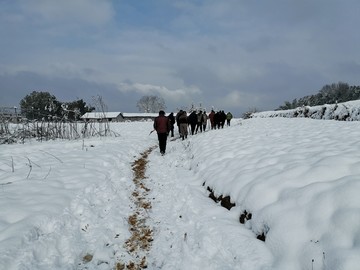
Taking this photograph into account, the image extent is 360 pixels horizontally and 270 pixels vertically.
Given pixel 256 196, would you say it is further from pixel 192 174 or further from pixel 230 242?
pixel 192 174

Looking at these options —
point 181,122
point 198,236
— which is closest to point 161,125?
point 181,122

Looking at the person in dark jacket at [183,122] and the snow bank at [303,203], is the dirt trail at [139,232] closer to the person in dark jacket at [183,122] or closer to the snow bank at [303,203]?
the snow bank at [303,203]

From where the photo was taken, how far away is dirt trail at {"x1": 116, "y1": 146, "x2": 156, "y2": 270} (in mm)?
3915

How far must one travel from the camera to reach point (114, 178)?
26.0 feet

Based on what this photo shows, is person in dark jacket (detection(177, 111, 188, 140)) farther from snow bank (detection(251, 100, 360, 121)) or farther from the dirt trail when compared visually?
snow bank (detection(251, 100, 360, 121))

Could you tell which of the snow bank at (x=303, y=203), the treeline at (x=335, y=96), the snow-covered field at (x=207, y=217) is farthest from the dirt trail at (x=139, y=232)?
the treeline at (x=335, y=96)

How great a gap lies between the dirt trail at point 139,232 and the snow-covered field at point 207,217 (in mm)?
104

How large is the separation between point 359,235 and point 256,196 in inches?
71.0

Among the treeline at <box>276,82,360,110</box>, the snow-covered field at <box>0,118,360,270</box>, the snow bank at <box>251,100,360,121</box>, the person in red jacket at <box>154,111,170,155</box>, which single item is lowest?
the snow-covered field at <box>0,118,360,270</box>

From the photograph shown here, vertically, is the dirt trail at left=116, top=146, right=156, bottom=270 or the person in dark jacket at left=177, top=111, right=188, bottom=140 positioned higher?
the person in dark jacket at left=177, top=111, right=188, bottom=140

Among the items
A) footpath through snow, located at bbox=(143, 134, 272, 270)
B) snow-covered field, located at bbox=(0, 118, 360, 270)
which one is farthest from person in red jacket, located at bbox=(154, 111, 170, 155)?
footpath through snow, located at bbox=(143, 134, 272, 270)

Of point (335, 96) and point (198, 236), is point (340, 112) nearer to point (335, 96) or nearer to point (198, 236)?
point (198, 236)

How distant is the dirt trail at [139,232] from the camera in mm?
3915

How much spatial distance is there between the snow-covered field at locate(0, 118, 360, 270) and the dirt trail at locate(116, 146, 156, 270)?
0.10 meters
